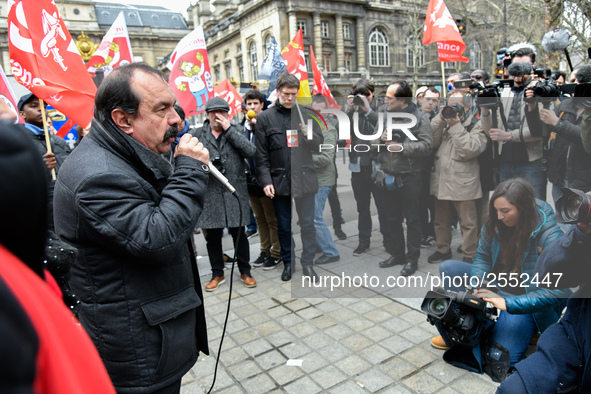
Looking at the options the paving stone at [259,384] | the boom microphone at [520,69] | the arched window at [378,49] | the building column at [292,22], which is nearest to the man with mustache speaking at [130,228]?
the paving stone at [259,384]

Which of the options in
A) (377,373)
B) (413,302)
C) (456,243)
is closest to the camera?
(377,373)

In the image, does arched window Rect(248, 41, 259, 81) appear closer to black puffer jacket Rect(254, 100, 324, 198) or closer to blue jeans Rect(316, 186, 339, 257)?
black puffer jacket Rect(254, 100, 324, 198)

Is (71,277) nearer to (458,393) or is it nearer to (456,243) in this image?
(458,393)

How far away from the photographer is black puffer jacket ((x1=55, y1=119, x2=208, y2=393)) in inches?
61.7

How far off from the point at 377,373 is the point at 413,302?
47.2 inches

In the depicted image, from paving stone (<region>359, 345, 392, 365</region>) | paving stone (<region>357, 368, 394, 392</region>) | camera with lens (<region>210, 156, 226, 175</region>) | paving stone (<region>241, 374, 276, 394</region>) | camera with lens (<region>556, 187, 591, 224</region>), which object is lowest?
paving stone (<region>241, 374, 276, 394</region>)

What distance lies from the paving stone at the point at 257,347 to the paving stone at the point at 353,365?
0.62m

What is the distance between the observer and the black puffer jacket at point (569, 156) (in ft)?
7.37

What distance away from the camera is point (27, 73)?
12.2 feet

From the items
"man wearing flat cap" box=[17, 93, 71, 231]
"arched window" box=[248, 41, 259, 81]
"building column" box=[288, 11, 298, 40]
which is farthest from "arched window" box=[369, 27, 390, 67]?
"man wearing flat cap" box=[17, 93, 71, 231]

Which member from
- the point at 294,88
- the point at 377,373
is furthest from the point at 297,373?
the point at 294,88

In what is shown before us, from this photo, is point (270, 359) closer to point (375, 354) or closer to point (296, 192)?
point (375, 354)

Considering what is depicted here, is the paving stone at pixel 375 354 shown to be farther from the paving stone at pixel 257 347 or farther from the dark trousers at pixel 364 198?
the dark trousers at pixel 364 198

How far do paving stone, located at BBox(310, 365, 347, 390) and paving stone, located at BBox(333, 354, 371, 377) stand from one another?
48 mm
